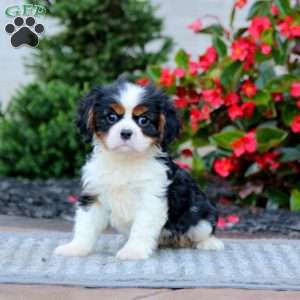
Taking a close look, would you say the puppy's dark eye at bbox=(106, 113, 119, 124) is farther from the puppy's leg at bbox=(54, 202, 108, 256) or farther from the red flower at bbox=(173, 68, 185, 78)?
the red flower at bbox=(173, 68, 185, 78)

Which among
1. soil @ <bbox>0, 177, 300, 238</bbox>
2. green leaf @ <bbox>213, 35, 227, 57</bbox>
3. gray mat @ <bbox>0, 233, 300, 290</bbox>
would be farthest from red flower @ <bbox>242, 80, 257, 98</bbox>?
gray mat @ <bbox>0, 233, 300, 290</bbox>

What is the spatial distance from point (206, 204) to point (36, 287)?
152 centimetres

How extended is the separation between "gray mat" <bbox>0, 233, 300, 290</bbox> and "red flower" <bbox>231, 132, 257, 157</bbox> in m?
1.27

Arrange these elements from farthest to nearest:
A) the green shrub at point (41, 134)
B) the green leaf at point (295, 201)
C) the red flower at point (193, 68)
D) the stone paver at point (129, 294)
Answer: the green shrub at point (41, 134)
the red flower at point (193, 68)
the green leaf at point (295, 201)
the stone paver at point (129, 294)

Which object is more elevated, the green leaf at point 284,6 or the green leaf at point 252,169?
the green leaf at point 284,6

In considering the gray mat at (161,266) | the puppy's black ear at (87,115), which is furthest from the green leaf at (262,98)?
the puppy's black ear at (87,115)

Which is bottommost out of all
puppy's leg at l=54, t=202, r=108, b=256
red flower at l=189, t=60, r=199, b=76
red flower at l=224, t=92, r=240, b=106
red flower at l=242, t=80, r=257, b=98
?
puppy's leg at l=54, t=202, r=108, b=256

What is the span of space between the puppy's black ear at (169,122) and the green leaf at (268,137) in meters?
1.87

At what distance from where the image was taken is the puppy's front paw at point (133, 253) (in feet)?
17.1

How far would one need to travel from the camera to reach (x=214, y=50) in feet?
25.5

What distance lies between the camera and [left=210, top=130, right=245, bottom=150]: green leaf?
7.22 meters

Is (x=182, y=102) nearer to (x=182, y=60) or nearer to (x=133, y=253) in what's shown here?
(x=182, y=60)

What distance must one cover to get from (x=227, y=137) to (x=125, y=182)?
2.08 meters

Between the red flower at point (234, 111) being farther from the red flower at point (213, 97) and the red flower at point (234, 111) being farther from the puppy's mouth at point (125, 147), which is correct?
the puppy's mouth at point (125, 147)
